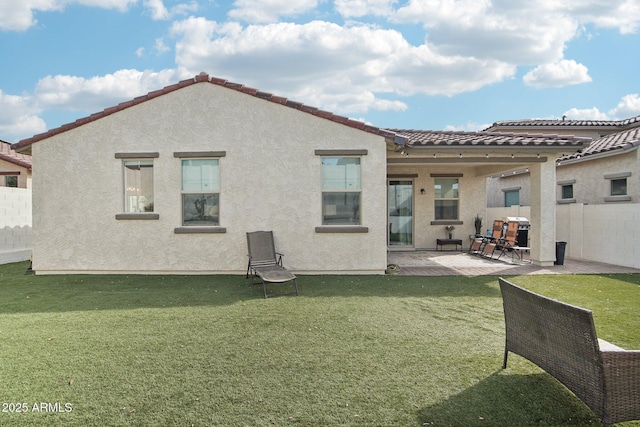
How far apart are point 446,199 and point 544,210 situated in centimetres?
466

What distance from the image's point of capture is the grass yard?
321cm

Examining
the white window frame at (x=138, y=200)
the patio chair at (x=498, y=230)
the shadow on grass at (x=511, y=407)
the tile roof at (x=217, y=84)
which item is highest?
the tile roof at (x=217, y=84)

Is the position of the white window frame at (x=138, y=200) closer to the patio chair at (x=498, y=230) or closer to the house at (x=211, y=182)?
the house at (x=211, y=182)

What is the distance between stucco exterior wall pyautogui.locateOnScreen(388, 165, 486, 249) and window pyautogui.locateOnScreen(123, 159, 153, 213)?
836cm

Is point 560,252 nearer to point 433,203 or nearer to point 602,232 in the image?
point 602,232

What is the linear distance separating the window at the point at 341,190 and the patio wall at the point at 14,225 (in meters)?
10.6

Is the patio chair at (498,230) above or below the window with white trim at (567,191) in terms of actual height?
below

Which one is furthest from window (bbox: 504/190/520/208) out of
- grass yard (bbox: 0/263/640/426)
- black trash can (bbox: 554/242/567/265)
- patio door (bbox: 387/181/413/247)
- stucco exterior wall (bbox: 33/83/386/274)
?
stucco exterior wall (bbox: 33/83/386/274)

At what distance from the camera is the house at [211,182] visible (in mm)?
9250

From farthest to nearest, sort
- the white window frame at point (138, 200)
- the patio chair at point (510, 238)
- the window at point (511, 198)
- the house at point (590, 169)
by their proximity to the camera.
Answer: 1. the window at point (511, 198)
2. the house at point (590, 169)
3. the patio chair at point (510, 238)
4. the white window frame at point (138, 200)

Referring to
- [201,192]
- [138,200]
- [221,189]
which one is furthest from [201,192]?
[138,200]

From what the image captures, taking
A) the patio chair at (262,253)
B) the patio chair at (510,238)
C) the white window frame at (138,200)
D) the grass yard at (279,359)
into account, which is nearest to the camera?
the grass yard at (279,359)

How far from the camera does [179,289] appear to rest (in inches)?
311

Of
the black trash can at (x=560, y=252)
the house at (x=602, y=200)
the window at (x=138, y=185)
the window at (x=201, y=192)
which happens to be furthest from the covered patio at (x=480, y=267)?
the window at (x=138, y=185)
